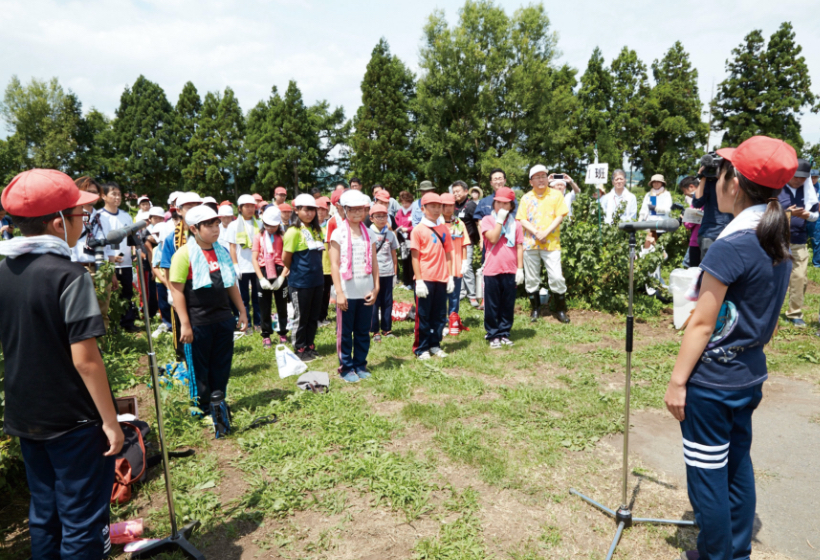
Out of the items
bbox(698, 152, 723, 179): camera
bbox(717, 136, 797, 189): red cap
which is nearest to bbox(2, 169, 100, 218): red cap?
bbox(717, 136, 797, 189): red cap

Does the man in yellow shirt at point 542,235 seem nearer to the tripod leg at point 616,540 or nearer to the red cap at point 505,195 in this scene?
the red cap at point 505,195

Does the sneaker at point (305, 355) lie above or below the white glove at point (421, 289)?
below

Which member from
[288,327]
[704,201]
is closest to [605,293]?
[704,201]

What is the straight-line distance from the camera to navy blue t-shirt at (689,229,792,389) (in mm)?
2176

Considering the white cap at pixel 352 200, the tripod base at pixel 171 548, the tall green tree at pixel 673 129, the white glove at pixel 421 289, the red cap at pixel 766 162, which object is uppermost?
the tall green tree at pixel 673 129

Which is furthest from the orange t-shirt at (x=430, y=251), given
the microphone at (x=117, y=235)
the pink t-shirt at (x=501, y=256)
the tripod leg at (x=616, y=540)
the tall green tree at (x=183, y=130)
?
the tall green tree at (x=183, y=130)

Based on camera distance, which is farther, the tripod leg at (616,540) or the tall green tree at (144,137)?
the tall green tree at (144,137)

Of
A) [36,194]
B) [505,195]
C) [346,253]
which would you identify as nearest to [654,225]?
[36,194]

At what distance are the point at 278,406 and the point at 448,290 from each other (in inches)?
108

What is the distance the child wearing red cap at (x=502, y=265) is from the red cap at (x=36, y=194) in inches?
207

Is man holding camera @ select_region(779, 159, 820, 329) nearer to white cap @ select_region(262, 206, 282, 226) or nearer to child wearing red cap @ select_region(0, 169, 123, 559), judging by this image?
white cap @ select_region(262, 206, 282, 226)

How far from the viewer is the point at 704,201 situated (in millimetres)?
5539

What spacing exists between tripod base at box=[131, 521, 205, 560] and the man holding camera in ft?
23.6

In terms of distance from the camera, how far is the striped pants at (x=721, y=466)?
7.55 ft
